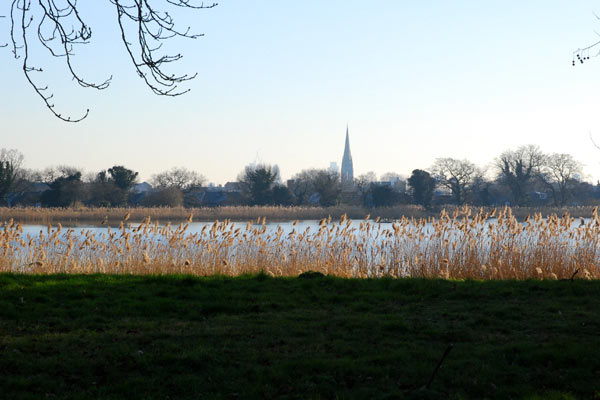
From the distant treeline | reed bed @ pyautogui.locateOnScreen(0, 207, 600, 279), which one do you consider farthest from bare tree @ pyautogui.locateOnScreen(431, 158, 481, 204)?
reed bed @ pyautogui.locateOnScreen(0, 207, 600, 279)

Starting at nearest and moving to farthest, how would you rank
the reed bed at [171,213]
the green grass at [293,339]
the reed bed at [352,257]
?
the green grass at [293,339], the reed bed at [352,257], the reed bed at [171,213]

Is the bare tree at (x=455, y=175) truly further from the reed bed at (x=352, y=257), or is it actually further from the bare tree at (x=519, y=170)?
the reed bed at (x=352, y=257)

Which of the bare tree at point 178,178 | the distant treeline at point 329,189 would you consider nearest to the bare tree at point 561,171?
the distant treeline at point 329,189

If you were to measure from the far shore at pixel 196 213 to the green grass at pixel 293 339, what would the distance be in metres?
25.2

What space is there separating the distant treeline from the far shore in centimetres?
367

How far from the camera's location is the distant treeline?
44594mm

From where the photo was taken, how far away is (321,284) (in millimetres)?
9320

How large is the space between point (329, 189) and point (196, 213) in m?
14.1

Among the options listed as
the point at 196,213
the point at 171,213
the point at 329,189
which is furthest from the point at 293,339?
the point at 329,189

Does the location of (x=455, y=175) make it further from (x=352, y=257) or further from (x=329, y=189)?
(x=352, y=257)

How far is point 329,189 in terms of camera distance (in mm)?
48906

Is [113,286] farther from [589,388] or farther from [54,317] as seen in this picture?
[589,388]

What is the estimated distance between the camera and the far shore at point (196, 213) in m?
34.6

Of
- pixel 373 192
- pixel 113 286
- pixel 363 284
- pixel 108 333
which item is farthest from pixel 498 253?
pixel 373 192
